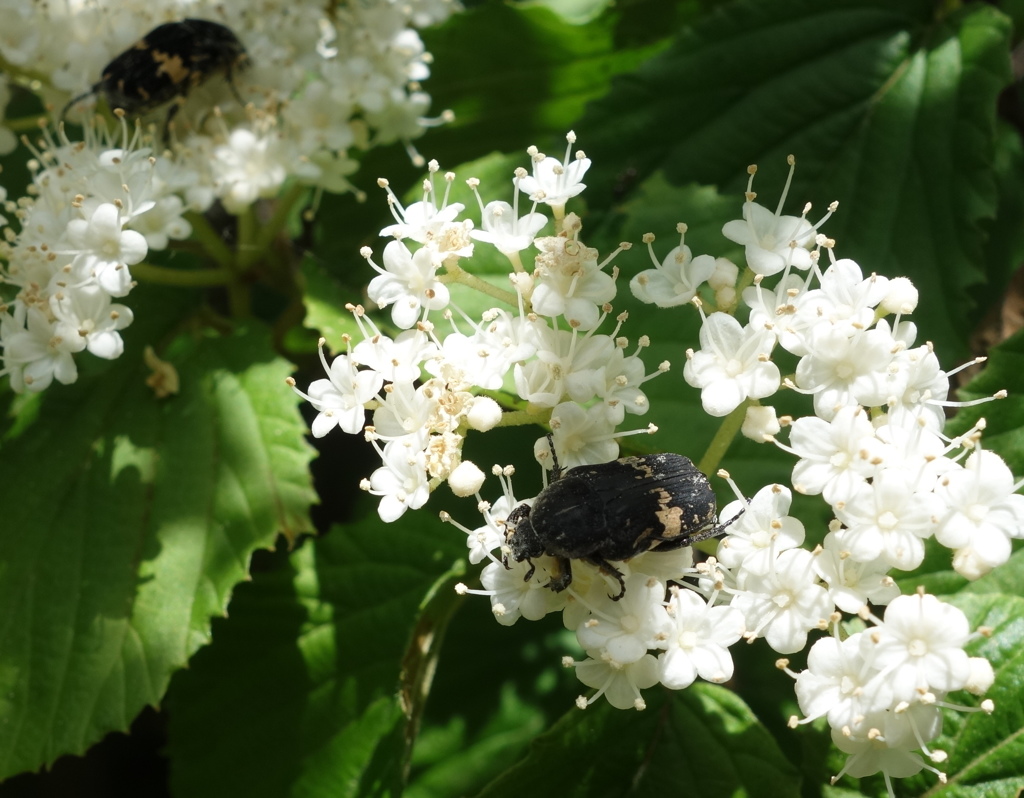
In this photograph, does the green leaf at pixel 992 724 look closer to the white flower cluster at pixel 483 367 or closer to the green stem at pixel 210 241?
the white flower cluster at pixel 483 367

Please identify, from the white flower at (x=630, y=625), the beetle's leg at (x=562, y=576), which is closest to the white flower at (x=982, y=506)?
the white flower at (x=630, y=625)

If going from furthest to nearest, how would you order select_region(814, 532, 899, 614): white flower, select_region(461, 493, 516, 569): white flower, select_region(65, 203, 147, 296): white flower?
select_region(65, 203, 147, 296): white flower, select_region(461, 493, 516, 569): white flower, select_region(814, 532, 899, 614): white flower

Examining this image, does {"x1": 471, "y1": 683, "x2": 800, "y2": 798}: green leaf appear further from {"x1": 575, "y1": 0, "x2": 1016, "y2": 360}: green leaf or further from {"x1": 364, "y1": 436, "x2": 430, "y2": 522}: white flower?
{"x1": 575, "y1": 0, "x2": 1016, "y2": 360}: green leaf

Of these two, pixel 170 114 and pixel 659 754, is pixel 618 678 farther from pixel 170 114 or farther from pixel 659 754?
pixel 170 114

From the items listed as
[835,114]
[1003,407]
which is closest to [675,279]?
[1003,407]

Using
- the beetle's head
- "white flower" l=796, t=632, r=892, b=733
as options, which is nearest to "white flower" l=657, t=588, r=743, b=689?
"white flower" l=796, t=632, r=892, b=733

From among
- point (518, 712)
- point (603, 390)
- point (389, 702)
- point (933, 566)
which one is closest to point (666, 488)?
point (603, 390)
